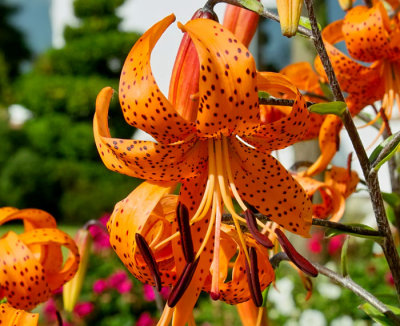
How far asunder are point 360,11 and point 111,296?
2468 millimetres

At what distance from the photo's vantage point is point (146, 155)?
0.66 m

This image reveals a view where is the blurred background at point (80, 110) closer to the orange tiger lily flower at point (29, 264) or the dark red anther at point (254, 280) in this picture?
the orange tiger lily flower at point (29, 264)

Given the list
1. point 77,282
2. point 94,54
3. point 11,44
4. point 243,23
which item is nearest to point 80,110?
point 94,54

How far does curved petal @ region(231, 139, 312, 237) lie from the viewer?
2.33 feet

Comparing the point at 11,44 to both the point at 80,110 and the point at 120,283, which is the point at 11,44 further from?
the point at 120,283

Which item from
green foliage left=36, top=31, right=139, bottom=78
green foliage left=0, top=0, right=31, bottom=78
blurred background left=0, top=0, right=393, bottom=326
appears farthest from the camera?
green foliage left=0, top=0, right=31, bottom=78

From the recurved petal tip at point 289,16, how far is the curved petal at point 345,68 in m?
0.39

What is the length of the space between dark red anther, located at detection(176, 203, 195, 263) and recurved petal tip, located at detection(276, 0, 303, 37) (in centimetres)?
20

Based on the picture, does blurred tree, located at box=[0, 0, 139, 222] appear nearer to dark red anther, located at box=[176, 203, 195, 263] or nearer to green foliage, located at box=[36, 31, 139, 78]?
green foliage, located at box=[36, 31, 139, 78]

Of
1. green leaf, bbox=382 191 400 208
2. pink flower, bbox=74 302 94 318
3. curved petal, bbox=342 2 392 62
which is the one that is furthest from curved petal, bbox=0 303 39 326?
pink flower, bbox=74 302 94 318

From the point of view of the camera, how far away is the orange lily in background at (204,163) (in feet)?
1.95

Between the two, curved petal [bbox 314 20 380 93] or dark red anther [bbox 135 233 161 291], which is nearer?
dark red anther [bbox 135 233 161 291]

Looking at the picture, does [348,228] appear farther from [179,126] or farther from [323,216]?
[323,216]

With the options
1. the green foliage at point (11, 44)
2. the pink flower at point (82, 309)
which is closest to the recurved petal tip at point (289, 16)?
the pink flower at point (82, 309)
